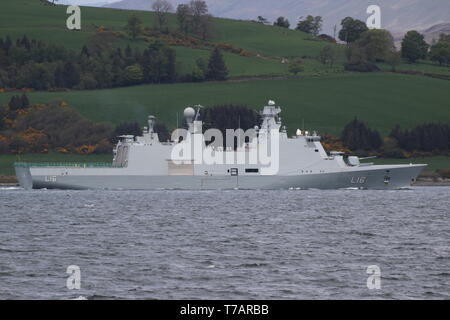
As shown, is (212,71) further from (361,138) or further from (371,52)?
(361,138)

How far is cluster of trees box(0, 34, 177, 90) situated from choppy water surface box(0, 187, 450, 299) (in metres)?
89.6

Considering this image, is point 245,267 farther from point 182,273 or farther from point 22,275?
point 22,275

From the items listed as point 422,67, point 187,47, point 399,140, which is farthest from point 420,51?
point 399,140

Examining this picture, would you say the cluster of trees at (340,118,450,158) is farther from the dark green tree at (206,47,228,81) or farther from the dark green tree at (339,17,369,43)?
the dark green tree at (339,17,369,43)

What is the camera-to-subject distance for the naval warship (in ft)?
241

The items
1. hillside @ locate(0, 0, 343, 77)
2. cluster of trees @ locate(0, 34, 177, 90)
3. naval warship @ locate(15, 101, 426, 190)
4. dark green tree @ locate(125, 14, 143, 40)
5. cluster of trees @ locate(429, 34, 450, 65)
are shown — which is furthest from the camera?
cluster of trees @ locate(429, 34, 450, 65)

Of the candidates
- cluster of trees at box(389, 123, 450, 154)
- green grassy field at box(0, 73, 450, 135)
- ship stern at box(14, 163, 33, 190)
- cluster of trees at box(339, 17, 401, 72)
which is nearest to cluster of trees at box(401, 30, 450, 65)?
cluster of trees at box(339, 17, 401, 72)

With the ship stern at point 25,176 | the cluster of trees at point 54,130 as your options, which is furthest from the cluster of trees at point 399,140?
the ship stern at point 25,176

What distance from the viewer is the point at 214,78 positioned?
14812cm

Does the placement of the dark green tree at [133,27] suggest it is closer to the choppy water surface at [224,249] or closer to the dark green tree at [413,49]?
the dark green tree at [413,49]

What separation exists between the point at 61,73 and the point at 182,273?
122871mm

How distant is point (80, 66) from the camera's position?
493ft

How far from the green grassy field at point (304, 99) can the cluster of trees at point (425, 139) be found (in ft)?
22.8

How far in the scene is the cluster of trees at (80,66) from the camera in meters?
146
